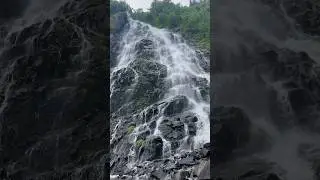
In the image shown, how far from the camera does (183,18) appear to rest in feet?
14.8

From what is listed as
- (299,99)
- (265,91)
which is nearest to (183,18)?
(265,91)

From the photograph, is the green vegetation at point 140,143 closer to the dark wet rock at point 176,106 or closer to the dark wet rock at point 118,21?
the dark wet rock at point 176,106

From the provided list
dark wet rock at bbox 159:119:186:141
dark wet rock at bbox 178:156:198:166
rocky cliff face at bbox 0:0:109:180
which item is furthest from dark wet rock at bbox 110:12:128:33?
dark wet rock at bbox 178:156:198:166

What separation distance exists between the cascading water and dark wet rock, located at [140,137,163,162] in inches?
0.7

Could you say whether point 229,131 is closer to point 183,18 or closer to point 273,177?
point 273,177

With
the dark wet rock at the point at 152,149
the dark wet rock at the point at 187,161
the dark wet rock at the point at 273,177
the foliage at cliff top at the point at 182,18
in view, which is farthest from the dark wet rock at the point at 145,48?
the dark wet rock at the point at 273,177

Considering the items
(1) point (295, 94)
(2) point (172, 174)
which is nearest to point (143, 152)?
(2) point (172, 174)

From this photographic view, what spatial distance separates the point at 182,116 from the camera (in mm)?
4410

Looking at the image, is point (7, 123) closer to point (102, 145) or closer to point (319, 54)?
point (102, 145)

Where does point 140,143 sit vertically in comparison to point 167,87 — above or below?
below

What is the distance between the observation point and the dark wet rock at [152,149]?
431cm

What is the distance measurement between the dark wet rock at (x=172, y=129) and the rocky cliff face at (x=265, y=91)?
12.2 inches

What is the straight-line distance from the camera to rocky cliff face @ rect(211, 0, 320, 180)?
419 centimetres

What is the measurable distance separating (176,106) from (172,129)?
0.18 meters
